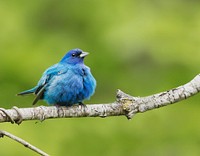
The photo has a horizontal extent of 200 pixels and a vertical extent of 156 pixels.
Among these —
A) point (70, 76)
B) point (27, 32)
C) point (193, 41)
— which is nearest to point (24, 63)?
point (27, 32)

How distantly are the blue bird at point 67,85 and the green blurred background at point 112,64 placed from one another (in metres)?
2.64

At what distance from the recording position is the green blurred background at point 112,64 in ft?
32.4

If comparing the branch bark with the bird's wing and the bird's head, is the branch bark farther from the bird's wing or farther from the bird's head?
the bird's head

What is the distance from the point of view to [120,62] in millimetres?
11047

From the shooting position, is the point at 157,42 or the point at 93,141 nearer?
the point at 93,141

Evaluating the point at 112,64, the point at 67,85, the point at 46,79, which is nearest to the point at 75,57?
the point at 46,79

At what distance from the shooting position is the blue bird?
20.5ft

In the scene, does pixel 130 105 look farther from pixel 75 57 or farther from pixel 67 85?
pixel 75 57

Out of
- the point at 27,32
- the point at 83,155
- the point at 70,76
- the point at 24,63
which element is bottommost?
the point at 70,76

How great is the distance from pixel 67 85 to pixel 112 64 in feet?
15.2

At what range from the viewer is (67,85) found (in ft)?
20.8

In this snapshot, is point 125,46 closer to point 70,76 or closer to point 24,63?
point 24,63

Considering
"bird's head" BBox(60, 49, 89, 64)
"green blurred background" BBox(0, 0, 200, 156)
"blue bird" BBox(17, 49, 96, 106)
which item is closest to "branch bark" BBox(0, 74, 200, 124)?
"blue bird" BBox(17, 49, 96, 106)

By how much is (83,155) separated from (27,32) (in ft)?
8.09
